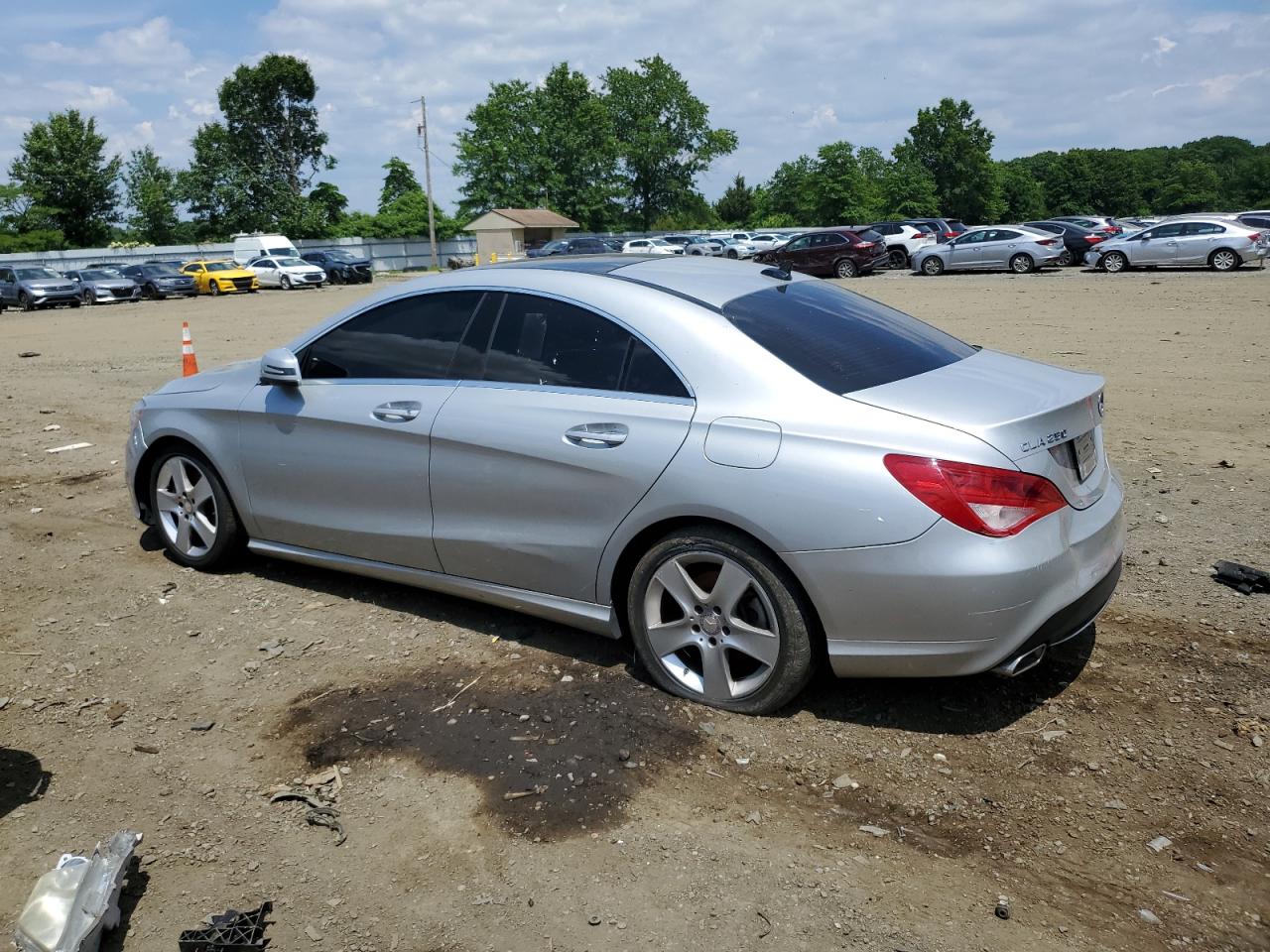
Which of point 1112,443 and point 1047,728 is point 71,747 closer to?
point 1047,728

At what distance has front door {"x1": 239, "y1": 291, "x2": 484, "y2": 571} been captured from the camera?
4.62 meters

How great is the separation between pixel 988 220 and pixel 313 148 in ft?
188

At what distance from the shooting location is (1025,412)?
3.63 meters

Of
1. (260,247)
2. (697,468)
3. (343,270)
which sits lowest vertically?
(343,270)

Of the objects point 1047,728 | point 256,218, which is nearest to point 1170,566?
point 1047,728

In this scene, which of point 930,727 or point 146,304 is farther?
point 146,304

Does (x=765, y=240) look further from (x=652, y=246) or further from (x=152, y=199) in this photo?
(x=152, y=199)

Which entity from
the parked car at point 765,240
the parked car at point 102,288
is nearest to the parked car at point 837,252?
the parked car at point 765,240

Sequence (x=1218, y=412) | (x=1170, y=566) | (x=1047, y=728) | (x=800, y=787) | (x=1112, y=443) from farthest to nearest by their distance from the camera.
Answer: (x=1218, y=412) → (x=1112, y=443) → (x=1170, y=566) → (x=1047, y=728) → (x=800, y=787)

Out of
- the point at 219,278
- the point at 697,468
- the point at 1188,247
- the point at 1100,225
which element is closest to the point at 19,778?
the point at 697,468

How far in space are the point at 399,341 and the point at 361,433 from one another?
459mm

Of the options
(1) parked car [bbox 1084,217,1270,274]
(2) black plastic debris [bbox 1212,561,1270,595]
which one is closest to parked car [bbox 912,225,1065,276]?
(1) parked car [bbox 1084,217,1270,274]

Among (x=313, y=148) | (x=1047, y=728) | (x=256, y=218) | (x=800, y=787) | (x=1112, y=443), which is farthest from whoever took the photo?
(x=313, y=148)

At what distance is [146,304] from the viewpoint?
1476 inches
